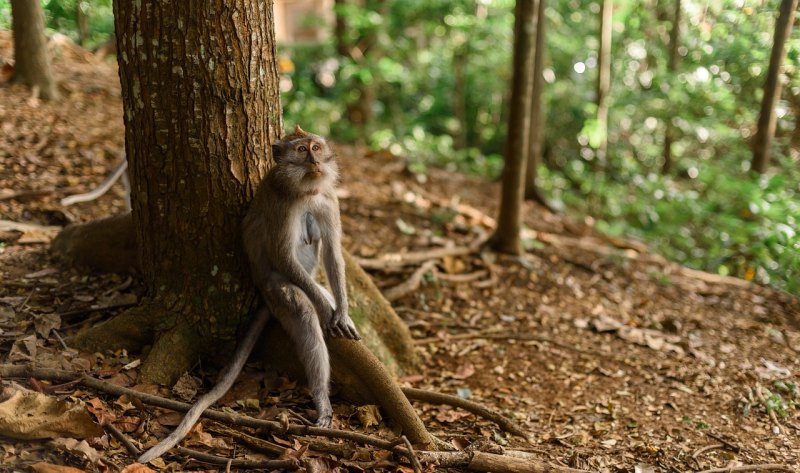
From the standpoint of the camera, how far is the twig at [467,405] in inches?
187

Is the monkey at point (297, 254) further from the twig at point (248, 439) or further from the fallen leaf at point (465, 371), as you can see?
the fallen leaf at point (465, 371)

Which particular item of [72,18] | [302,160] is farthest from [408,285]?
[72,18]

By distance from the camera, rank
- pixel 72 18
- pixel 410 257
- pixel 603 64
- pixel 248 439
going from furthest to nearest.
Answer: pixel 603 64 < pixel 72 18 < pixel 410 257 < pixel 248 439

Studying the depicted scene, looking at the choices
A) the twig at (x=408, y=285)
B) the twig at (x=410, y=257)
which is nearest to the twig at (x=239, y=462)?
the twig at (x=408, y=285)

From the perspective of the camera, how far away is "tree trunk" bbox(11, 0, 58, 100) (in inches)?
327

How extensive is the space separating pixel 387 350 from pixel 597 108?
8537 mm

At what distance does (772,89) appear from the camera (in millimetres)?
8406

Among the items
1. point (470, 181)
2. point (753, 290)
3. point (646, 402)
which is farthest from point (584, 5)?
point (646, 402)

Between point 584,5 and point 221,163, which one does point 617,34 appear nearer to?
point 584,5

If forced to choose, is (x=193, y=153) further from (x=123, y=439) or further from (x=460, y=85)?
(x=460, y=85)

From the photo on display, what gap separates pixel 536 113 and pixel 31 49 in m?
7.41

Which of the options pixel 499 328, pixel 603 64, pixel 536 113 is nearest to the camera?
pixel 499 328

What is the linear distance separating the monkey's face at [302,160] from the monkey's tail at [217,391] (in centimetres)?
111

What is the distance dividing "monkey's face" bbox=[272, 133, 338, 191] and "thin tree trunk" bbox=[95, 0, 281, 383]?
30cm
